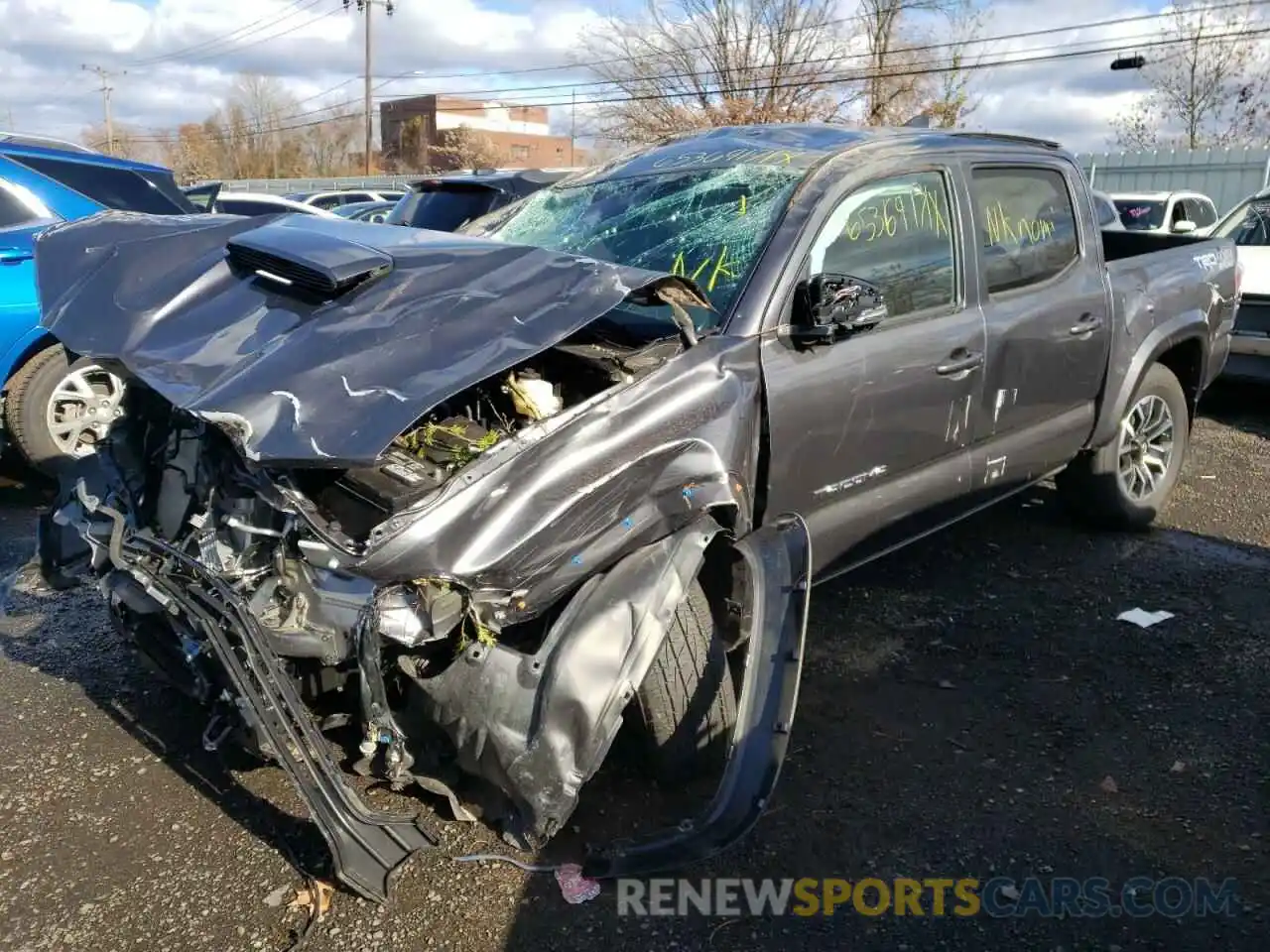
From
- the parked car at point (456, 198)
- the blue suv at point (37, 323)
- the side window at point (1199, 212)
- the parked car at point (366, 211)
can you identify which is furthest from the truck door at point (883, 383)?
the side window at point (1199, 212)

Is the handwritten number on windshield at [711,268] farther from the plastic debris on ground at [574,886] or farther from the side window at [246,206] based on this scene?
the side window at [246,206]

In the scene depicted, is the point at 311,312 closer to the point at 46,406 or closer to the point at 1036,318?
the point at 1036,318

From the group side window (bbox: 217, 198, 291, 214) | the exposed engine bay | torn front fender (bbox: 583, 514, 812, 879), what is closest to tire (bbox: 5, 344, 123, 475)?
the exposed engine bay

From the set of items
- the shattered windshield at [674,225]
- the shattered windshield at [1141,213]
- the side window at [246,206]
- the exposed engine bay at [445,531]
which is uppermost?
the shattered windshield at [1141,213]

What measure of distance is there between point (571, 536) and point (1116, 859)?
1.74m

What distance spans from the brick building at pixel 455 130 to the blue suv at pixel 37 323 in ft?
146

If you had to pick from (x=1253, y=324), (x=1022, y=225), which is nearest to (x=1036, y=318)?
(x=1022, y=225)

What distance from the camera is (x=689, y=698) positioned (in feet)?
9.50

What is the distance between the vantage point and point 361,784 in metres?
3.11

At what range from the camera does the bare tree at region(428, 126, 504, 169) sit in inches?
1836

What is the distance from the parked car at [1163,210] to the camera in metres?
12.4

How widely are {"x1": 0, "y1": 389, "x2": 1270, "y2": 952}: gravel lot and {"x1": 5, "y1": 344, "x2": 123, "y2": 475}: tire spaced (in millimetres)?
1308

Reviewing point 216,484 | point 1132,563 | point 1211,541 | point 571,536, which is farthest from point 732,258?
point 1211,541

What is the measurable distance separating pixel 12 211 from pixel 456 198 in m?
3.62
